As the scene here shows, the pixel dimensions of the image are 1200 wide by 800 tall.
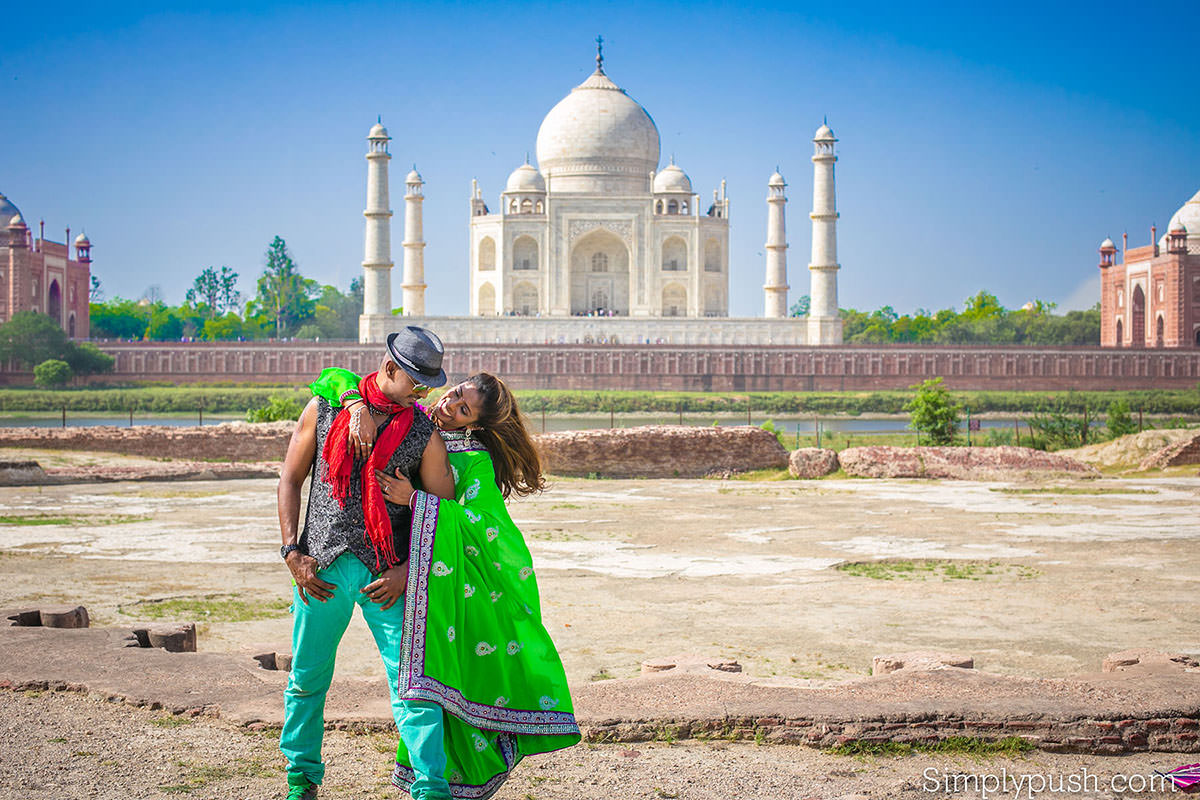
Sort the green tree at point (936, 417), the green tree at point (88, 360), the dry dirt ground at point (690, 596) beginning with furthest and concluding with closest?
the green tree at point (88, 360)
the green tree at point (936, 417)
the dry dirt ground at point (690, 596)

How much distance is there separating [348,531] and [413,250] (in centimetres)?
3959

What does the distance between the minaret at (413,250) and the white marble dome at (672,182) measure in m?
8.32

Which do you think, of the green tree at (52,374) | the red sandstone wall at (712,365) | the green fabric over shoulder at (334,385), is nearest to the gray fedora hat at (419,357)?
the green fabric over shoulder at (334,385)

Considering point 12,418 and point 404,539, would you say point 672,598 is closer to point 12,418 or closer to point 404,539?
point 404,539

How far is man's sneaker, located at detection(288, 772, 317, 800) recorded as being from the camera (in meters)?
2.78

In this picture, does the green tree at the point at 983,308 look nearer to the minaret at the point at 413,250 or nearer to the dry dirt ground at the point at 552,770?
the minaret at the point at 413,250

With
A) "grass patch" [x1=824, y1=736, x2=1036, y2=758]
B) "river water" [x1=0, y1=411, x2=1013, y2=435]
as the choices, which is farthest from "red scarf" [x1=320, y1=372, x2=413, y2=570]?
"river water" [x1=0, y1=411, x2=1013, y2=435]

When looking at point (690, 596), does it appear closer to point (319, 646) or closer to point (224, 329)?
point (319, 646)

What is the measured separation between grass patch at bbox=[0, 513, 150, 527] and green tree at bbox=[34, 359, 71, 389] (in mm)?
28276

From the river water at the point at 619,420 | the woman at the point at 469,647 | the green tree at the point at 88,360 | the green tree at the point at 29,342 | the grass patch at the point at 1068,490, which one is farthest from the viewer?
the green tree at the point at 88,360

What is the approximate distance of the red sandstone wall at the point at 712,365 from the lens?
37281mm

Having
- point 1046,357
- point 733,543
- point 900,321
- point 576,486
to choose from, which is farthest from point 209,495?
point 900,321

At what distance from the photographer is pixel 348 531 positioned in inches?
110

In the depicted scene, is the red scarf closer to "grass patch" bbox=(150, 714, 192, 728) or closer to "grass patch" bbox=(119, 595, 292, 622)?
"grass patch" bbox=(150, 714, 192, 728)
